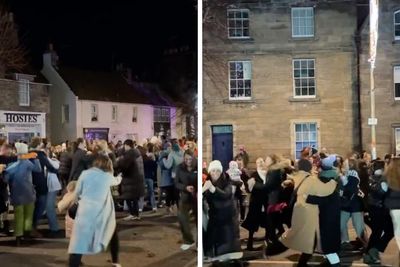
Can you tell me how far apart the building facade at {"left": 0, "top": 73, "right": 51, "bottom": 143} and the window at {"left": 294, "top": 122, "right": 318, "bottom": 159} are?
45.6 inches

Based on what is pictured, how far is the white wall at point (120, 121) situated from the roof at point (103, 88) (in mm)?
28

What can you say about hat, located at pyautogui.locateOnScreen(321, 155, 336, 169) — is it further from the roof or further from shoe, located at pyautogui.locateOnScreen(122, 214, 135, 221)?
shoe, located at pyautogui.locateOnScreen(122, 214, 135, 221)

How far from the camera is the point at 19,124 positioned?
2.15 metres

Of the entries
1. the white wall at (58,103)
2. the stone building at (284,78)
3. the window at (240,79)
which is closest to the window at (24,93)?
the white wall at (58,103)

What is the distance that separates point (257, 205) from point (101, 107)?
2.89ft

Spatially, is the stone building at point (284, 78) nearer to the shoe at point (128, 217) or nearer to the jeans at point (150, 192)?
the jeans at point (150, 192)

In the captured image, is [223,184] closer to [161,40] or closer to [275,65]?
[275,65]

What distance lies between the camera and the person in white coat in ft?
6.95

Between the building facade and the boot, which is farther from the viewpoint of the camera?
the boot

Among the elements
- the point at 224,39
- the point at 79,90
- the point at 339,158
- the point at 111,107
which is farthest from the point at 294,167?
the point at 79,90

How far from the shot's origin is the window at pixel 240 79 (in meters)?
2.23

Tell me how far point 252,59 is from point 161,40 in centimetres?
48

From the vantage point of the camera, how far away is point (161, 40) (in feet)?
7.75

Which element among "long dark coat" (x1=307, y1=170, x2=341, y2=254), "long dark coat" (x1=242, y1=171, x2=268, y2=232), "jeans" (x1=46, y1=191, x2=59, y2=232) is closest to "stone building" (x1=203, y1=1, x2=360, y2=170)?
"long dark coat" (x1=242, y1=171, x2=268, y2=232)
